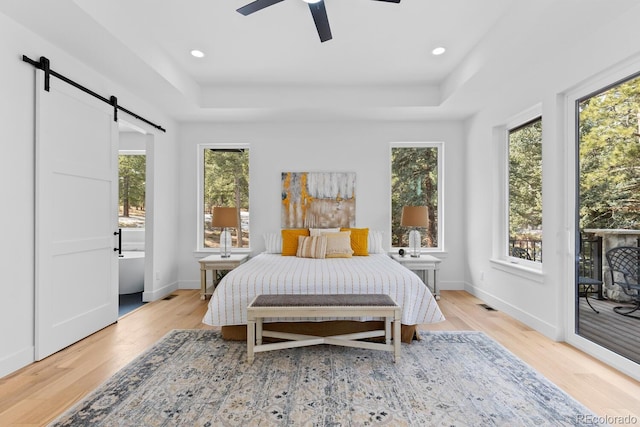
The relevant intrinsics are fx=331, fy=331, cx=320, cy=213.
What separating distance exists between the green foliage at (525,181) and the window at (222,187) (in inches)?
144

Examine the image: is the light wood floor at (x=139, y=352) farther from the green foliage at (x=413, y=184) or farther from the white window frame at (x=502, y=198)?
the green foliage at (x=413, y=184)

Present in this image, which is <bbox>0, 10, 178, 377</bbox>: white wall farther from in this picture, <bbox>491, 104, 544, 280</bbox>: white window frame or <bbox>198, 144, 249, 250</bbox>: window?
<bbox>491, 104, 544, 280</bbox>: white window frame

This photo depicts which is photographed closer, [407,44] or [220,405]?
[220,405]

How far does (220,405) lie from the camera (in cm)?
200

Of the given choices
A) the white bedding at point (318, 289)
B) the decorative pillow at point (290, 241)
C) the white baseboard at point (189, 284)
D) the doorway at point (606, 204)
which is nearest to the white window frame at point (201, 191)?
the white baseboard at point (189, 284)

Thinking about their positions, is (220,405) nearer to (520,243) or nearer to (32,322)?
(32,322)

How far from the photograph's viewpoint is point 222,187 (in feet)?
17.1

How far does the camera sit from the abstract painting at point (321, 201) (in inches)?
198

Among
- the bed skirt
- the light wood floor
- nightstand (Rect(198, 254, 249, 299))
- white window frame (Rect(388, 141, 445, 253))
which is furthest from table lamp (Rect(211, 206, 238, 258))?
white window frame (Rect(388, 141, 445, 253))

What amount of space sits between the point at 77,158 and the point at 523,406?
3.96 m

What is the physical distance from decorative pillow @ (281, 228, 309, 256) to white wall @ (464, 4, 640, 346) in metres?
2.51

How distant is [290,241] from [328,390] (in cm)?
248

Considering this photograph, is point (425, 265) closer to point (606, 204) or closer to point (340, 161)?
point (340, 161)

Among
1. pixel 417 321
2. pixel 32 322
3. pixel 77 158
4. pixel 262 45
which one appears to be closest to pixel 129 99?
pixel 77 158
